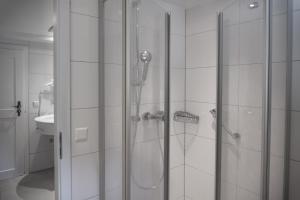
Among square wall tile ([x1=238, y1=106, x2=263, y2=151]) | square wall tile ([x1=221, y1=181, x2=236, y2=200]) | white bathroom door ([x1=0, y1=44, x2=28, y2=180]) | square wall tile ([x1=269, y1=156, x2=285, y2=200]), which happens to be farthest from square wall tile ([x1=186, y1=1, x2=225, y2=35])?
white bathroom door ([x1=0, y1=44, x2=28, y2=180])

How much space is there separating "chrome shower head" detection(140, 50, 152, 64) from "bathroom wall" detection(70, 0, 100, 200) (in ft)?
1.26

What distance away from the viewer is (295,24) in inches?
49.3

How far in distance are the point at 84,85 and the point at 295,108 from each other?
4.32 feet

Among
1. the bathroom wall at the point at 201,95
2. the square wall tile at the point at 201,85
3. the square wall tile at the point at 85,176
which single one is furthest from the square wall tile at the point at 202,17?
the square wall tile at the point at 85,176

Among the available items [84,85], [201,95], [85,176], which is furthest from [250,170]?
[84,85]

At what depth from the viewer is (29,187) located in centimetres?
293

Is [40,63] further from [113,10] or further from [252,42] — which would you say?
[252,42]

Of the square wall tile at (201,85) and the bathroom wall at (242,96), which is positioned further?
the square wall tile at (201,85)

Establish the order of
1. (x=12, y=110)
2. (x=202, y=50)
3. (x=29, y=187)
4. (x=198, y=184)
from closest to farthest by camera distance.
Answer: (x=202, y=50)
(x=198, y=184)
(x=29, y=187)
(x=12, y=110)

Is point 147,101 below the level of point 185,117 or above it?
above

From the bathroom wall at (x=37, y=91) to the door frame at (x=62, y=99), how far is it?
235 cm

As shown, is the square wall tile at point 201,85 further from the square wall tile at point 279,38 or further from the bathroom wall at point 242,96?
the square wall tile at point 279,38

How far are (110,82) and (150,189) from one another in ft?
2.20

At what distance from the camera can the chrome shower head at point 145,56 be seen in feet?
3.72
